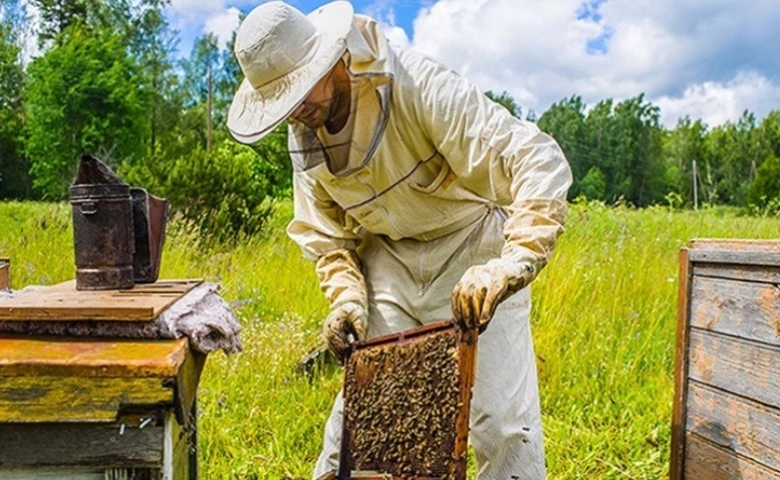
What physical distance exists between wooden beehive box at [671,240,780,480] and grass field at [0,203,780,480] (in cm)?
68

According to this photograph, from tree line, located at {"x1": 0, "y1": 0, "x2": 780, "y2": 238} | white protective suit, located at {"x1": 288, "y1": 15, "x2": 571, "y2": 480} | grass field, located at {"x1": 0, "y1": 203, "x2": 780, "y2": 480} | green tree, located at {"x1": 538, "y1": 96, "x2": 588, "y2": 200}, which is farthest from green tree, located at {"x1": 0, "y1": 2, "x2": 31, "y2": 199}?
green tree, located at {"x1": 538, "y1": 96, "x2": 588, "y2": 200}

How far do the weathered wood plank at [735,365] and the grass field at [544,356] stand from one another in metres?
0.81

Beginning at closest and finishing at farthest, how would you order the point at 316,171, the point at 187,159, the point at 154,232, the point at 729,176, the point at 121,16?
the point at 154,232
the point at 316,171
the point at 187,159
the point at 121,16
the point at 729,176

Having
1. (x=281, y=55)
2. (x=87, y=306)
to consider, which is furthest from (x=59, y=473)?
(x=281, y=55)

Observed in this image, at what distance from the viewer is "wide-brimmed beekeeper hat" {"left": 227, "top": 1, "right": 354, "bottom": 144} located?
5.46 feet

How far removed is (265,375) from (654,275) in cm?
260

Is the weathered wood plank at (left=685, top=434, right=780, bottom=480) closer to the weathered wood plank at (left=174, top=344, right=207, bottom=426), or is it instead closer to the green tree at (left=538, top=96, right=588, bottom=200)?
the weathered wood plank at (left=174, top=344, right=207, bottom=426)

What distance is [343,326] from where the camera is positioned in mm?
1937

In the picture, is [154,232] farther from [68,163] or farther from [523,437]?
[68,163]

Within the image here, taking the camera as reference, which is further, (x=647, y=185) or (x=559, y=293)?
(x=647, y=185)

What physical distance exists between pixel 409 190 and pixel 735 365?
1.10 metres

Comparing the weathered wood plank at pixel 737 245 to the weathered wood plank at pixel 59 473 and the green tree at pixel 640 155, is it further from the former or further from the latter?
the green tree at pixel 640 155

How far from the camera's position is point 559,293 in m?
4.14

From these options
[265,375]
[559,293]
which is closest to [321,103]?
[265,375]
